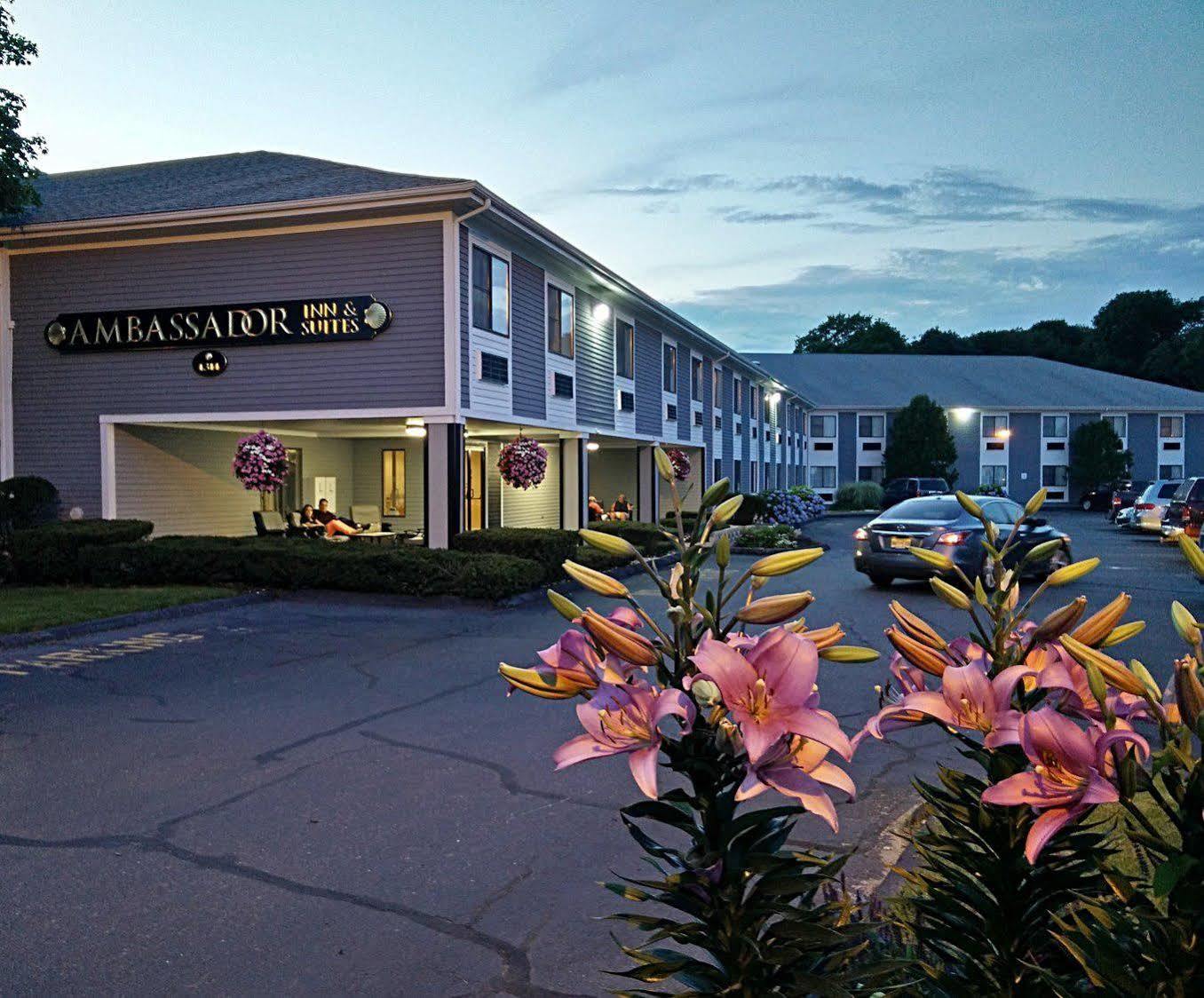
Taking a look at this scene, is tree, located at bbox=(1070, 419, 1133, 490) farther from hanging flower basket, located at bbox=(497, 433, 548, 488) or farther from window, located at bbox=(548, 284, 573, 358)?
hanging flower basket, located at bbox=(497, 433, 548, 488)

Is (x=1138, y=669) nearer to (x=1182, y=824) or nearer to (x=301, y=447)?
(x=1182, y=824)

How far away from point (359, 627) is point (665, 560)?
1068cm

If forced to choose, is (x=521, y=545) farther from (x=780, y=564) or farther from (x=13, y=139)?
(x=780, y=564)

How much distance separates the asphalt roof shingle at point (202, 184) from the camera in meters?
17.8

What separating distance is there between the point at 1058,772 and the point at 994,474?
215 ft

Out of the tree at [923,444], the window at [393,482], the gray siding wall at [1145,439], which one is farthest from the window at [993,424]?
the window at [393,482]

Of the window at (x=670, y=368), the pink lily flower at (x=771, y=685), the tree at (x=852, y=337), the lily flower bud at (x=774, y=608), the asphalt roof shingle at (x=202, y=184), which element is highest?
the tree at (x=852, y=337)

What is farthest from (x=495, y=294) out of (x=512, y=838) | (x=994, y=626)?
(x=994, y=626)

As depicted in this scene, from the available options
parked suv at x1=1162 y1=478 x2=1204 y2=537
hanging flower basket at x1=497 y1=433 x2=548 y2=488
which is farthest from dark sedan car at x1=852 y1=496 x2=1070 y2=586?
parked suv at x1=1162 y1=478 x2=1204 y2=537

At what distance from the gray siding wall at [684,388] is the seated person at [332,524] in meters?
13.1

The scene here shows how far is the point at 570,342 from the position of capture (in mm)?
22656

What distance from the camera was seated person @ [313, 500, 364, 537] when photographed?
21.3 metres

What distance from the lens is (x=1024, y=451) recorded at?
61719 millimetres

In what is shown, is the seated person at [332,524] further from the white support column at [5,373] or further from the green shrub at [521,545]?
the white support column at [5,373]
